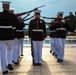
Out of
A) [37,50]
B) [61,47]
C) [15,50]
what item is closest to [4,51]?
[37,50]

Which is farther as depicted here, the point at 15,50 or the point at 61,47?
the point at 61,47

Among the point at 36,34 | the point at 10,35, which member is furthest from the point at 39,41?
the point at 10,35

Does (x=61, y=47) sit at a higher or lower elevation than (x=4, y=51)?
lower

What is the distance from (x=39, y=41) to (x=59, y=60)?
58.0 inches

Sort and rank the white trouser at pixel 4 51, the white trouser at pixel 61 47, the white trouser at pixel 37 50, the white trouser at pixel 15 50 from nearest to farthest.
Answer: the white trouser at pixel 4 51 < the white trouser at pixel 37 50 < the white trouser at pixel 15 50 < the white trouser at pixel 61 47

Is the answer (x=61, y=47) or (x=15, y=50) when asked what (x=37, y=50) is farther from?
(x=61, y=47)

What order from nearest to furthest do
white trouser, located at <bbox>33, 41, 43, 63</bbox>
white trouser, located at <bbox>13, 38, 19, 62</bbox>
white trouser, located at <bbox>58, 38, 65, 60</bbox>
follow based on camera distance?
white trouser, located at <bbox>33, 41, 43, 63</bbox> < white trouser, located at <bbox>13, 38, 19, 62</bbox> < white trouser, located at <bbox>58, 38, 65, 60</bbox>

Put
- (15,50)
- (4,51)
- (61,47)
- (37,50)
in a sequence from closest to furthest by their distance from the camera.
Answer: (4,51) → (37,50) → (15,50) → (61,47)

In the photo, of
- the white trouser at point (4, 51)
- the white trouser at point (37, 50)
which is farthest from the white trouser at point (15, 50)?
the white trouser at point (4, 51)

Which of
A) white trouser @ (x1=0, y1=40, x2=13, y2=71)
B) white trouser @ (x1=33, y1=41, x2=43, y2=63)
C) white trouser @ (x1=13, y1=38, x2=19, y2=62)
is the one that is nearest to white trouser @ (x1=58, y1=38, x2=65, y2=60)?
white trouser @ (x1=33, y1=41, x2=43, y2=63)

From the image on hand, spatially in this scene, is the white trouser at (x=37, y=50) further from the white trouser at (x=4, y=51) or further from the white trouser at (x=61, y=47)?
the white trouser at (x=4, y=51)

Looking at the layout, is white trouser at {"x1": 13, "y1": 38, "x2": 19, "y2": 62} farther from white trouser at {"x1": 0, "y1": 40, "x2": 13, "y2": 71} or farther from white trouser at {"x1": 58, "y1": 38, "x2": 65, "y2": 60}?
white trouser at {"x1": 0, "y1": 40, "x2": 13, "y2": 71}

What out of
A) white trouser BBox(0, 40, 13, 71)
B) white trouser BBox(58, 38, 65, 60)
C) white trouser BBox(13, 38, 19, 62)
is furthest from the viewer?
white trouser BBox(58, 38, 65, 60)

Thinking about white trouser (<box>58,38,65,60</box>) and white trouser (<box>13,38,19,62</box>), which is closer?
white trouser (<box>13,38,19,62</box>)
